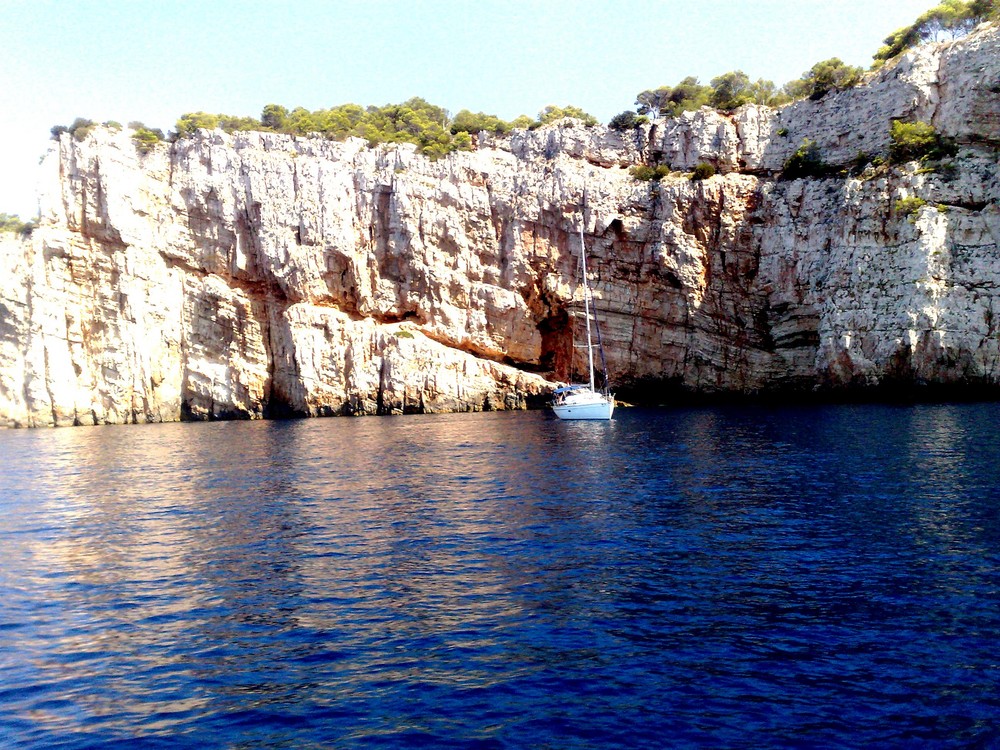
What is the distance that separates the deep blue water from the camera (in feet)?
35.6

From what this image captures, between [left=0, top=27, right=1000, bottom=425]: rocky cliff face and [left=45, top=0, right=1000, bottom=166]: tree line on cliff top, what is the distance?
284cm

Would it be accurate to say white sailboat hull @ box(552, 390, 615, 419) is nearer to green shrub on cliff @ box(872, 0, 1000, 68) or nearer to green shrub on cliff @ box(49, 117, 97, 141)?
green shrub on cliff @ box(872, 0, 1000, 68)

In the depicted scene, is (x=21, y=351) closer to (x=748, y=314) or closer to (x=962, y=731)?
(x=748, y=314)

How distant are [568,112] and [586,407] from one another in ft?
158

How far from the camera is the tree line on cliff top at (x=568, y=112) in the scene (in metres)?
67.2

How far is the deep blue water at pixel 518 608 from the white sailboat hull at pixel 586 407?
2552cm

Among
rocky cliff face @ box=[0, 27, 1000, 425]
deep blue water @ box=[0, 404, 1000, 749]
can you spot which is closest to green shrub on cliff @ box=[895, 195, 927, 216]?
rocky cliff face @ box=[0, 27, 1000, 425]

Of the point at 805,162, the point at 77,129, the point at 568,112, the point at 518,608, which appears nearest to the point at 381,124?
the point at 568,112

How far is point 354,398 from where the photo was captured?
233 ft

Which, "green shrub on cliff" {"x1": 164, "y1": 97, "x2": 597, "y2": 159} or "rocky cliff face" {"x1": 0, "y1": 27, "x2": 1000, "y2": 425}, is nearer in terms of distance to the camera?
"rocky cliff face" {"x1": 0, "y1": 27, "x2": 1000, "y2": 425}

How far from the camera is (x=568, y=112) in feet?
301

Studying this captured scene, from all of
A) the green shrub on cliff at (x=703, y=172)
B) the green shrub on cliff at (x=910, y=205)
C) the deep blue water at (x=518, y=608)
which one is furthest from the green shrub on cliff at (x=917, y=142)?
the deep blue water at (x=518, y=608)

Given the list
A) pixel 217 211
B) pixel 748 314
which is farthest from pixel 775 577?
pixel 217 211

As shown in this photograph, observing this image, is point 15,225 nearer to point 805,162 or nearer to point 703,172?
point 703,172
